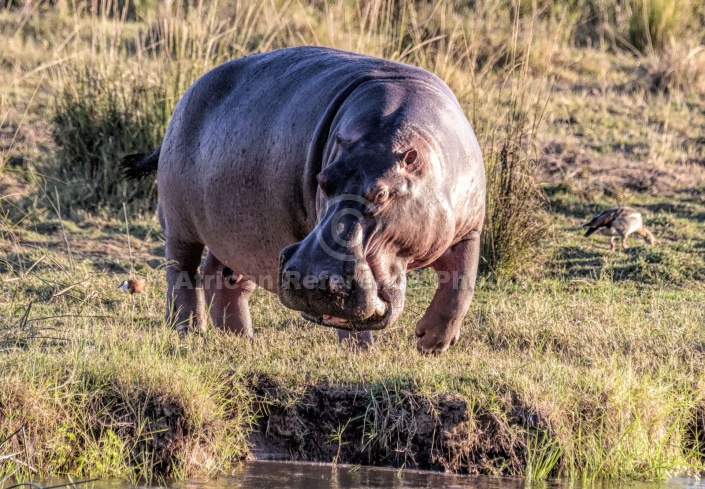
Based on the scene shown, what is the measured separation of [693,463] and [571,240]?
3.10 meters

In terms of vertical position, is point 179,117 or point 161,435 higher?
point 179,117

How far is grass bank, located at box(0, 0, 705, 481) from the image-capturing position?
4.09 m

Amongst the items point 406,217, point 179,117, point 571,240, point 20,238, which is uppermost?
point 406,217

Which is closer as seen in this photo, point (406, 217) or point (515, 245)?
point (406, 217)

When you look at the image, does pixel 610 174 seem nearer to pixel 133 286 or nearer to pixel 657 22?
pixel 657 22

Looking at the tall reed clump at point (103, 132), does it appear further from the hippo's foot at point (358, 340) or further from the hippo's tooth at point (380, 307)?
the hippo's tooth at point (380, 307)

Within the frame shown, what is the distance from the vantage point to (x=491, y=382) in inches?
171

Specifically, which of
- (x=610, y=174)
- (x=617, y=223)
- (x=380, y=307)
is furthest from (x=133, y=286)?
(x=610, y=174)

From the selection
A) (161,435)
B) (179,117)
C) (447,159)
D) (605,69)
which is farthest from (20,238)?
(605,69)

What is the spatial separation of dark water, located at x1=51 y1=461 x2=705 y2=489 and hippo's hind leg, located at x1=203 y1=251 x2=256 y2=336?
1.30 metres

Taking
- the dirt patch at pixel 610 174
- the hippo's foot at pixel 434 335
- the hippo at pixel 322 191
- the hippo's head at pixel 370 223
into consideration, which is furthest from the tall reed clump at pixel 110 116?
the hippo's head at pixel 370 223

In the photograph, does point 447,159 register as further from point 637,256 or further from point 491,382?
point 637,256

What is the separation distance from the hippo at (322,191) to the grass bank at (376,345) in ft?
1.11

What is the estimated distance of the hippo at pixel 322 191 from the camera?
3.53 meters
